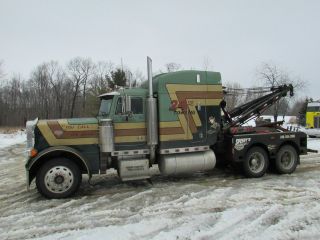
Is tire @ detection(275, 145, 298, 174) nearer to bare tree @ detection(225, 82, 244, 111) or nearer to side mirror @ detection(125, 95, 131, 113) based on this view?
bare tree @ detection(225, 82, 244, 111)

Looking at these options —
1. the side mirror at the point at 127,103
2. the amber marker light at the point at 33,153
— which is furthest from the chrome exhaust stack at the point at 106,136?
the amber marker light at the point at 33,153

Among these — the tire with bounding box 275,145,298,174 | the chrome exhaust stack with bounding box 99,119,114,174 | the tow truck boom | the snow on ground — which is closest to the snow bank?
the snow on ground

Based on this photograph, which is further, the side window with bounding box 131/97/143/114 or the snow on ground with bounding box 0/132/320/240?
the side window with bounding box 131/97/143/114

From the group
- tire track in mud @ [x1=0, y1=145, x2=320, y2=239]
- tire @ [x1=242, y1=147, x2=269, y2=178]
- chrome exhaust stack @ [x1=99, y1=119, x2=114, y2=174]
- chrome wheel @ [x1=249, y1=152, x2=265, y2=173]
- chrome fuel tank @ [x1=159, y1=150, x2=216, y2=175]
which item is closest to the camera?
tire track in mud @ [x1=0, y1=145, x2=320, y2=239]

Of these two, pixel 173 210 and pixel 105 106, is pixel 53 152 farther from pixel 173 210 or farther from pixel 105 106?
pixel 173 210

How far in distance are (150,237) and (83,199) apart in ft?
9.69

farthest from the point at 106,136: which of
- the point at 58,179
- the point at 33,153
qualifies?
the point at 33,153

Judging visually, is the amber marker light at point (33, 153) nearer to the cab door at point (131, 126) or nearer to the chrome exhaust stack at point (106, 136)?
the chrome exhaust stack at point (106, 136)

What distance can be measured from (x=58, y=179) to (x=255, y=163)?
216 inches

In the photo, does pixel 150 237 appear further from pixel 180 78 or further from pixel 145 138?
pixel 180 78

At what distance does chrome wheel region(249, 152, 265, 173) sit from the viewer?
399 inches

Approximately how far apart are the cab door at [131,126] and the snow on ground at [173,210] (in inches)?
44.9

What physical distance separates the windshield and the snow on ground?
1.94 m

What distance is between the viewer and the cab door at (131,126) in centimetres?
872
